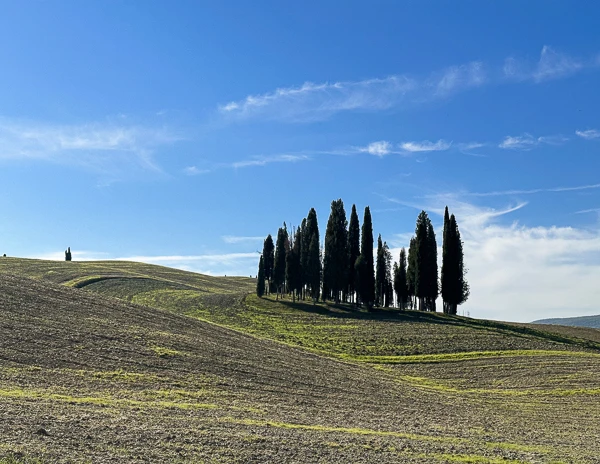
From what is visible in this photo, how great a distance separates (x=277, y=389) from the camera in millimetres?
30688

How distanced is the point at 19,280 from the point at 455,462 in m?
49.8

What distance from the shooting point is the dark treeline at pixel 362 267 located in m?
81.9

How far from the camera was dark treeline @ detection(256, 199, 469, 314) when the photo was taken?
3226 inches

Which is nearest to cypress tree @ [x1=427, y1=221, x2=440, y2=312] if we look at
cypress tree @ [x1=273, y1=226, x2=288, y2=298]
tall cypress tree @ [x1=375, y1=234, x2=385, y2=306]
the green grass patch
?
tall cypress tree @ [x1=375, y1=234, x2=385, y2=306]

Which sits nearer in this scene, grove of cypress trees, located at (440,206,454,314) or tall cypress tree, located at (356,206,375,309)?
tall cypress tree, located at (356,206,375,309)

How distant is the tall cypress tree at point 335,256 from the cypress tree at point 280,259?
9601 mm

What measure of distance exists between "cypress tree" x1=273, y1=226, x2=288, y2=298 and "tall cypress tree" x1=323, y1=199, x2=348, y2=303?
960 cm

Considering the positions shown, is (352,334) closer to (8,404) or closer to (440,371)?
(440,371)

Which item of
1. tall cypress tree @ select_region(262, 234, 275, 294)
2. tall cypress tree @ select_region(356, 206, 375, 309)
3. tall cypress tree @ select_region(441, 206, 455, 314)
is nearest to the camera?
tall cypress tree @ select_region(356, 206, 375, 309)

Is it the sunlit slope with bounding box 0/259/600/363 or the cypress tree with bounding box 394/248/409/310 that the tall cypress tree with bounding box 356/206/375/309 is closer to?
the sunlit slope with bounding box 0/259/600/363

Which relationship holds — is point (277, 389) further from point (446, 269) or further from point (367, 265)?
point (446, 269)

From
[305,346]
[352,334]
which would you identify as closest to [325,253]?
[352,334]

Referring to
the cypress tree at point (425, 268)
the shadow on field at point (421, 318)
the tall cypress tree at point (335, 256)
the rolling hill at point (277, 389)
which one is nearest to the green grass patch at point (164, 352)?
the rolling hill at point (277, 389)

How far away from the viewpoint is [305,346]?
5066 cm
